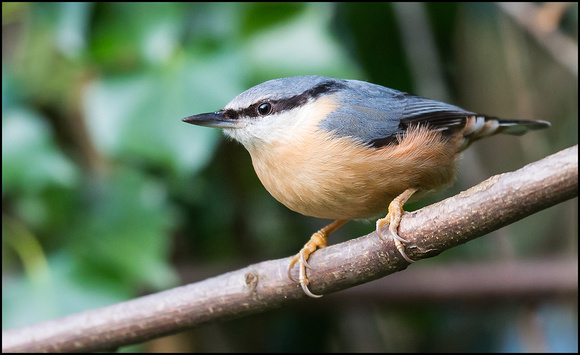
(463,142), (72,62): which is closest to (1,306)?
(72,62)

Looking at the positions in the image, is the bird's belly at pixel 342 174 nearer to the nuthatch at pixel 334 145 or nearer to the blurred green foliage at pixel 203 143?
the nuthatch at pixel 334 145

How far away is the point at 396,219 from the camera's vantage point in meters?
1.41

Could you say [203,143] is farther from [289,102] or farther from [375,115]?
[375,115]

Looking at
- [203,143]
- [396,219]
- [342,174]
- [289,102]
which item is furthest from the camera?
[203,143]

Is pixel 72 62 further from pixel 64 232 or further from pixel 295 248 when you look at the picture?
pixel 295 248

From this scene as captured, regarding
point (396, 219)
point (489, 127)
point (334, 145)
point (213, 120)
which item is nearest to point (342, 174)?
point (334, 145)

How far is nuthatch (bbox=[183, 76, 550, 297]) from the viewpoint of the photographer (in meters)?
1.53

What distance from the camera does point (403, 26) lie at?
104 inches

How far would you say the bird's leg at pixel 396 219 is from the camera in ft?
4.40

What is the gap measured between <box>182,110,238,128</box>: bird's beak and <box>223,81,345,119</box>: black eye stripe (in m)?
0.02

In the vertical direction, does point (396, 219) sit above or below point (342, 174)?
below

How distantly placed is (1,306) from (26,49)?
119 cm

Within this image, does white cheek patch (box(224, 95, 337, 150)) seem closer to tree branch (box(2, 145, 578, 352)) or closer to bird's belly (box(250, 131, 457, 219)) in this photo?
bird's belly (box(250, 131, 457, 219))

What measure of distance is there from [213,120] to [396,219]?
1.62 feet
